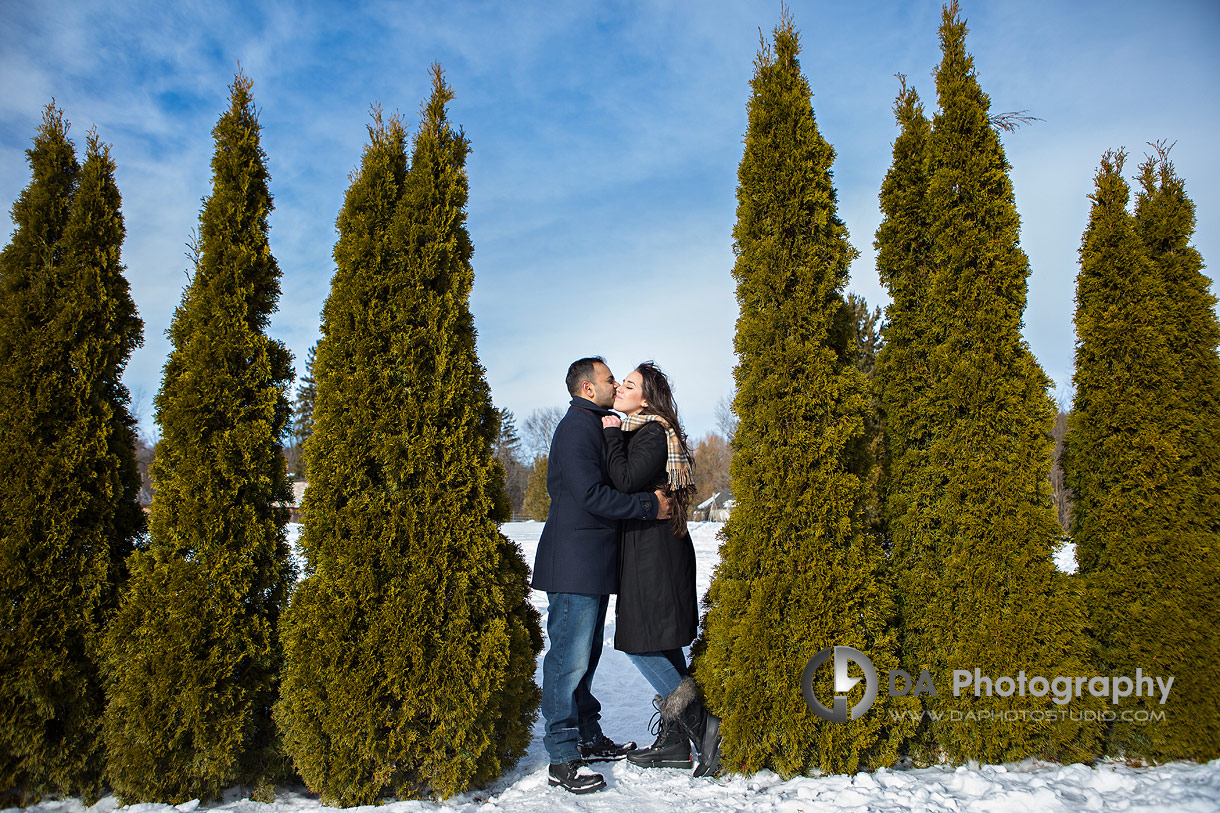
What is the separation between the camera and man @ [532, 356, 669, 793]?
3912 mm

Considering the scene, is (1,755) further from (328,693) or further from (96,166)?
(96,166)

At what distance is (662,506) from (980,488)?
2023mm

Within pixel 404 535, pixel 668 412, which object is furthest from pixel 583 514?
pixel 404 535

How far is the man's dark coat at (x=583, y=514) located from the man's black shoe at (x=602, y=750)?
112 cm

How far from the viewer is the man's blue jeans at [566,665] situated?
3.94 meters

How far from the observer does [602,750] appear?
4.40m

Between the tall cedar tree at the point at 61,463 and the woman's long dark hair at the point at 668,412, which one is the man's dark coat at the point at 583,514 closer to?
the woman's long dark hair at the point at 668,412

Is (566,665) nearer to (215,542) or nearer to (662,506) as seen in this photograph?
(662,506)

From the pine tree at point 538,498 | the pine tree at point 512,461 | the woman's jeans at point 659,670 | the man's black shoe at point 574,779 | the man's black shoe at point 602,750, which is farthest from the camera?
the pine tree at point 512,461

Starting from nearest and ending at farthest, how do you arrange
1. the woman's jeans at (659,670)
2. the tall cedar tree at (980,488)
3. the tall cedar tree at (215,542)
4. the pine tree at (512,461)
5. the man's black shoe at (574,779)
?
the tall cedar tree at (215,542) < the man's black shoe at (574,779) < the tall cedar tree at (980,488) < the woman's jeans at (659,670) < the pine tree at (512,461)

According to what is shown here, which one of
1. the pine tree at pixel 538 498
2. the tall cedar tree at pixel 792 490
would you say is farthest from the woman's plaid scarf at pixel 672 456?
the pine tree at pixel 538 498

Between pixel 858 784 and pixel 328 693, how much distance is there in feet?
9.92

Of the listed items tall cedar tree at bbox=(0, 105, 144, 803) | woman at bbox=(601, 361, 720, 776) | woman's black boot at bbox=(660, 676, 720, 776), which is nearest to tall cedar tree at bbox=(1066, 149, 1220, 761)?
woman's black boot at bbox=(660, 676, 720, 776)

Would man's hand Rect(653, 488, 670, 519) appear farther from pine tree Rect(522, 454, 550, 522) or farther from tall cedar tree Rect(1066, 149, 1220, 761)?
pine tree Rect(522, 454, 550, 522)
